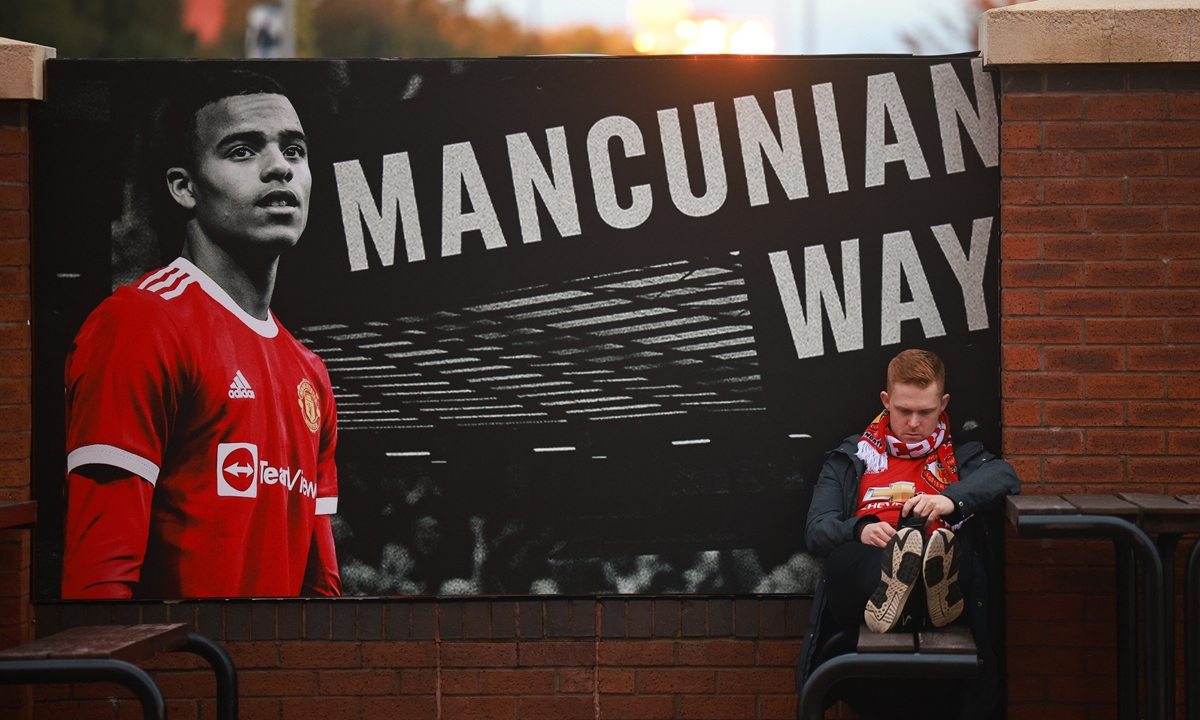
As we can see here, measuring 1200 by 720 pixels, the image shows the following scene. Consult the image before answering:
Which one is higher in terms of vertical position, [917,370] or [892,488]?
[917,370]

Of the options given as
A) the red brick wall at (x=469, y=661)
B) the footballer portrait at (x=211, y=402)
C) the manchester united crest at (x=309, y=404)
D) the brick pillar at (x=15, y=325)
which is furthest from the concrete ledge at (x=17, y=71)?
the red brick wall at (x=469, y=661)

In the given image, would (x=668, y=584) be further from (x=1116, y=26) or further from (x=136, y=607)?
(x=1116, y=26)

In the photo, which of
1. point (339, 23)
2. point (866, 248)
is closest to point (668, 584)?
point (866, 248)

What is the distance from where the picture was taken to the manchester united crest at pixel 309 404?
3949 millimetres

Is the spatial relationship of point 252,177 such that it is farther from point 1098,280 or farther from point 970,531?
point 1098,280

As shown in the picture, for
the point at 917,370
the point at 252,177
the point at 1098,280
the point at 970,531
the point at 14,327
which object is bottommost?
the point at 970,531

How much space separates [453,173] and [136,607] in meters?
2.02

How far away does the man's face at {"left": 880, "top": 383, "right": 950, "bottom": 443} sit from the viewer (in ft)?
11.8

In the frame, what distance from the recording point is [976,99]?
3861mm

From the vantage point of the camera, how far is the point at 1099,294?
12.5 ft

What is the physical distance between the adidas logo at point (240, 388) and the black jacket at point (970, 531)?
82.9 inches

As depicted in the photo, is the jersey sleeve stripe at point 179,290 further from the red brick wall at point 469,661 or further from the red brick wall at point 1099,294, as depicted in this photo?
the red brick wall at point 1099,294

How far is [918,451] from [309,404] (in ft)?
7.33

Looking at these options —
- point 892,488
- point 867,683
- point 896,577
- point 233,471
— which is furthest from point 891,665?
point 233,471
